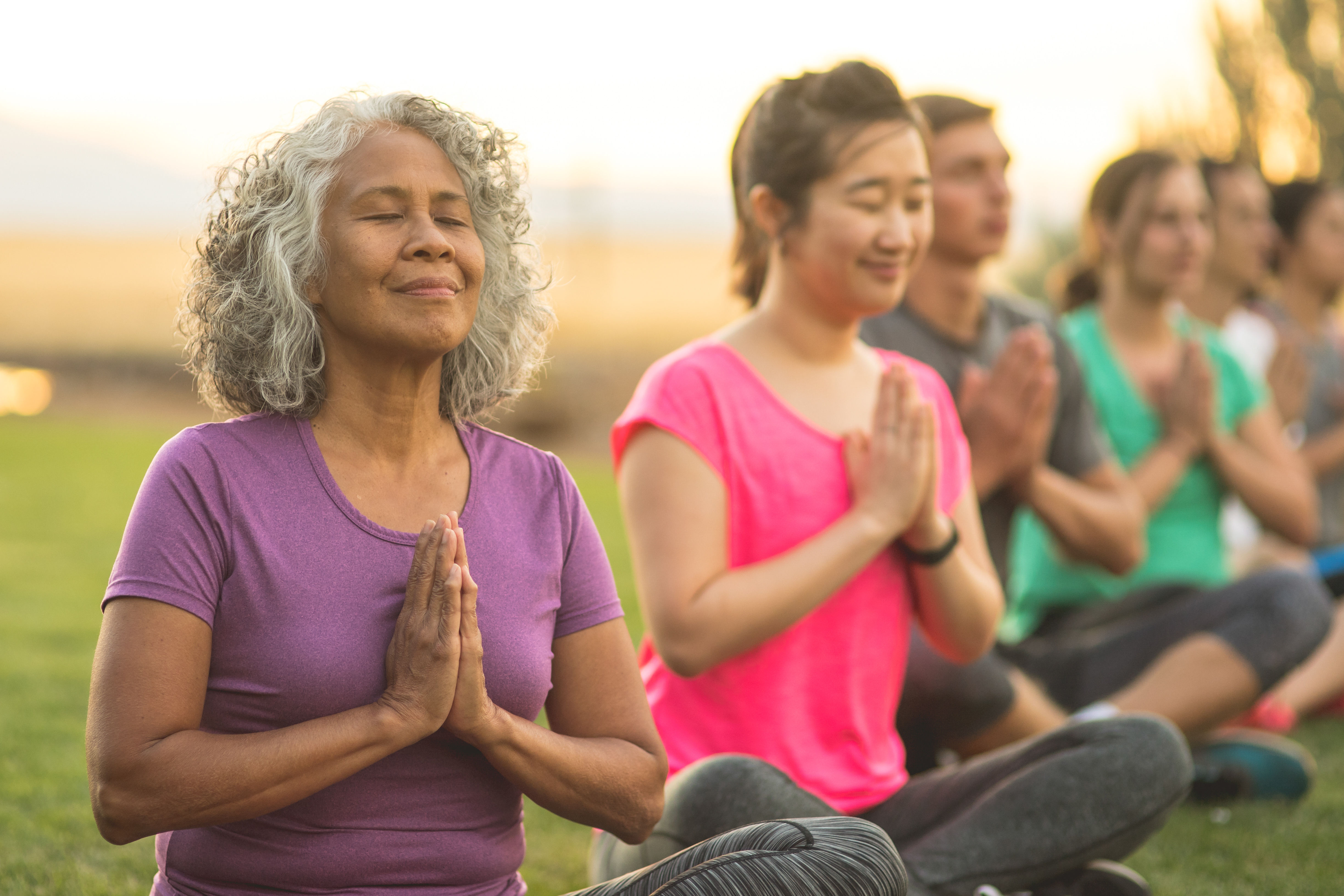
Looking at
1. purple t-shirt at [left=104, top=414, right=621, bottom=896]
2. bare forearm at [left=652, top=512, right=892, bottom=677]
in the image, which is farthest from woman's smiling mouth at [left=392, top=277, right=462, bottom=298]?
bare forearm at [left=652, top=512, right=892, bottom=677]

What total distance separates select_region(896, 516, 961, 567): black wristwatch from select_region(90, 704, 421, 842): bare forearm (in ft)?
4.25

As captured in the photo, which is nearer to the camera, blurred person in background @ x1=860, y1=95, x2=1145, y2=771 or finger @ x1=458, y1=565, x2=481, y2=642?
finger @ x1=458, y1=565, x2=481, y2=642

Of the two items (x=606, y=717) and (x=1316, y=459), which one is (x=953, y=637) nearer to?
(x=606, y=717)

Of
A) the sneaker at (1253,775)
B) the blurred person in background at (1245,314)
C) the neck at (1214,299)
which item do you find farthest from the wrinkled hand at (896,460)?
the neck at (1214,299)

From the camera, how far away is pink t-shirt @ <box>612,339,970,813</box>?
274cm

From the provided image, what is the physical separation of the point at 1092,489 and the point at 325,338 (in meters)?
2.69

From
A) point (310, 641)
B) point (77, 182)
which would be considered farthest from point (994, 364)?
point (77, 182)

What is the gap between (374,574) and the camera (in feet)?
6.51

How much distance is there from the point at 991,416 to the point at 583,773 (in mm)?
1934

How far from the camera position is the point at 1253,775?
13.4 feet

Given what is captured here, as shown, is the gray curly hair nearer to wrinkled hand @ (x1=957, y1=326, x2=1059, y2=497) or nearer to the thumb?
the thumb

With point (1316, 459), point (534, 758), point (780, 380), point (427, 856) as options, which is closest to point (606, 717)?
point (534, 758)

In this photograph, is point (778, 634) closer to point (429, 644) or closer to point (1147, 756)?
point (1147, 756)

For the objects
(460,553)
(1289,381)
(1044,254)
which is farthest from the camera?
(1044,254)
